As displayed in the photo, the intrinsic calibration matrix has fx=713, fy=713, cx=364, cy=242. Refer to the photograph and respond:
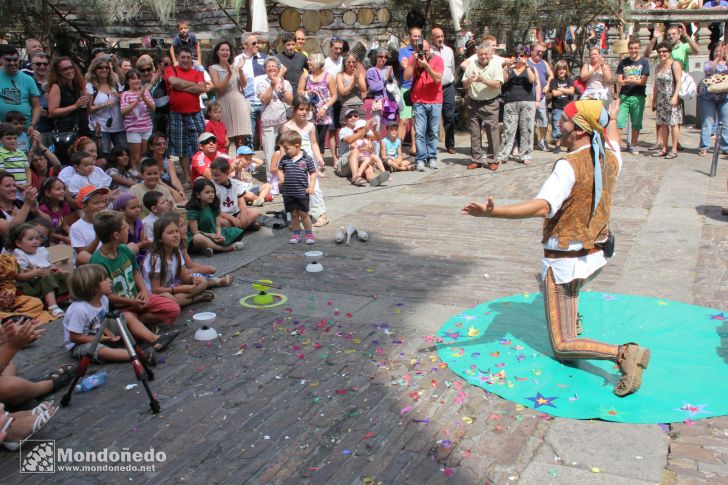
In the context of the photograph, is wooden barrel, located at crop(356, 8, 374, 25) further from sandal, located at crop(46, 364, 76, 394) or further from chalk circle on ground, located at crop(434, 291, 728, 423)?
sandal, located at crop(46, 364, 76, 394)

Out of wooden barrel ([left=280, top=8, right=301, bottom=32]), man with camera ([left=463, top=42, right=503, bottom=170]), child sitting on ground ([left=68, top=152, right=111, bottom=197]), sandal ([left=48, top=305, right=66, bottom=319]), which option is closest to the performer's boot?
sandal ([left=48, top=305, right=66, bottom=319])

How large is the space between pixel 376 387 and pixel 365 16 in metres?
13.3

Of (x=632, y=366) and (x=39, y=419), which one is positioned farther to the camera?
(x=632, y=366)

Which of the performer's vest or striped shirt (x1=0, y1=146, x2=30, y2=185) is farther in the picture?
striped shirt (x1=0, y1=146, x2=30, y2=185)

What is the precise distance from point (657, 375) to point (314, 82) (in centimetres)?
808

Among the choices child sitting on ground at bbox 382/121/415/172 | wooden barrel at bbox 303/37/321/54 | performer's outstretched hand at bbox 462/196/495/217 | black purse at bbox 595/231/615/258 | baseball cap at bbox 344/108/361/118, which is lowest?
child sitting on ground at bbox 382/121/415/172

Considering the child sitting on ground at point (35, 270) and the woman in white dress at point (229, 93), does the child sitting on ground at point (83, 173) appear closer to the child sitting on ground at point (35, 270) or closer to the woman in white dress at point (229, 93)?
the child sitting on ground at point (35, 270)

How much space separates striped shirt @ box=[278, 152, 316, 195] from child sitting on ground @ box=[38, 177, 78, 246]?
225 centimetres

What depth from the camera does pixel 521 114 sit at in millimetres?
11680

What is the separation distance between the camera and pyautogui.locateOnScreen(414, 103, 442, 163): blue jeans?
450 inches

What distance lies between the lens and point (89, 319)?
16.7ft

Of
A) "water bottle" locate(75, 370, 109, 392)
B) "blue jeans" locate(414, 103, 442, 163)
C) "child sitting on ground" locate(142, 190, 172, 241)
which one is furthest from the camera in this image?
"blue jeans" locate(414, 103, 442, 163)

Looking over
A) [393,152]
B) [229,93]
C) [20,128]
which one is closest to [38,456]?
[20,128]

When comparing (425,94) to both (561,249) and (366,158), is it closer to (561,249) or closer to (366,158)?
(366,158)
